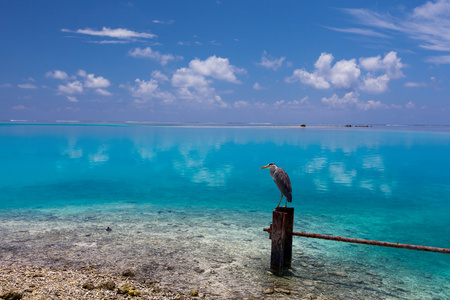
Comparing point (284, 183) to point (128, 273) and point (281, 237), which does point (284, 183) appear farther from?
point (128, 273)

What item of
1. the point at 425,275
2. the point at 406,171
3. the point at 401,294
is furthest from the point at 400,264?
the point at 406,171

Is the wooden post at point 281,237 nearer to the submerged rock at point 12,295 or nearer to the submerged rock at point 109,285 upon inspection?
the submerged rock at point 109,285

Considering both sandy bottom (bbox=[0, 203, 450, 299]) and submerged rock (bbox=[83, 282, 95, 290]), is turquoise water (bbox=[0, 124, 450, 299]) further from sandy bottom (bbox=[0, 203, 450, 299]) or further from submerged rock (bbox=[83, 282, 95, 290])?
submerged rock (bbox=[83, 282, 95, 290])

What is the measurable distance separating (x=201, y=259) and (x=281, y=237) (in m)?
2.16

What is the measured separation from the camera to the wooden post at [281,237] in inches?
265

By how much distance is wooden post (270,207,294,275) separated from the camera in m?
6.73

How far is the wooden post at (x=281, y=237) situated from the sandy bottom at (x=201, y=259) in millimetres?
247

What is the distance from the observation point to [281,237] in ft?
22.3

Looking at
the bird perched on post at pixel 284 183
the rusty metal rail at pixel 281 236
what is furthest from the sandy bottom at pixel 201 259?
the bird perched on post at pixel 284 183

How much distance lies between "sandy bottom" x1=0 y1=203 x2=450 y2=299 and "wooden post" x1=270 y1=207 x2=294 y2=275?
247 millimetres

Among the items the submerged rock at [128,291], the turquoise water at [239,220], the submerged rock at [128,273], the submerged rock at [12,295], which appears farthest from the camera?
the turquoise water at [239,220]

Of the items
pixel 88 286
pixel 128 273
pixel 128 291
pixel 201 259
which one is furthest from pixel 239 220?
pixel 88 286

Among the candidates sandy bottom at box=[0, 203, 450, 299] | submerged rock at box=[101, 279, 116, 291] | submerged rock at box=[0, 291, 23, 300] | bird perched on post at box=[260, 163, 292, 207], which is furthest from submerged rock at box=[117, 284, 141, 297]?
bird perched on post at box=[260, 163, 292, 207]

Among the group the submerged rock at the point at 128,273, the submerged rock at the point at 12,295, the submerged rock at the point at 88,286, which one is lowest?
the submerged rock at the point at 128,273
